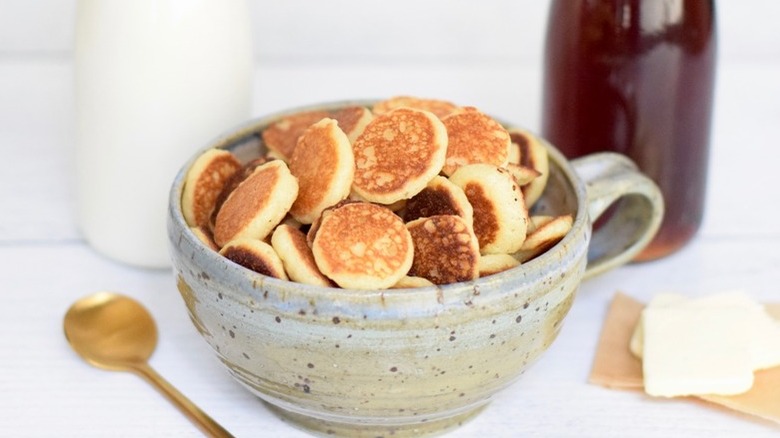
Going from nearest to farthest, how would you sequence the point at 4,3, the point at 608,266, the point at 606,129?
the point at 608,266 → the point at 606,129 → the point at 4,3

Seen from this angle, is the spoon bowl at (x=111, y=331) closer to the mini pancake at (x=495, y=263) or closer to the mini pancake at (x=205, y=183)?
the mini pancake at (x=205, y=183)

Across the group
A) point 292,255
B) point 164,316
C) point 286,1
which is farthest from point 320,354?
point 286,1

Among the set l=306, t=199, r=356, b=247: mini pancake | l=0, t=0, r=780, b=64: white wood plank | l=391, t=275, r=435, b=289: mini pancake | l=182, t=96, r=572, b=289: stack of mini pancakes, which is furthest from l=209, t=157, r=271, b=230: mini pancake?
l=0, t=0, r=780, b=64: white wood plank

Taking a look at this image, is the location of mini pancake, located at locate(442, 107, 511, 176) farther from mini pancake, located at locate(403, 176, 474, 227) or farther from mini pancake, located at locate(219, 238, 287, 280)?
mini pancake, located at locate(219, 238, 287, 280)

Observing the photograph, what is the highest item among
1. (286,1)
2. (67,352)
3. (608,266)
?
(286,1)

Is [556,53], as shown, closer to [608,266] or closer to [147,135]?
[608,266]

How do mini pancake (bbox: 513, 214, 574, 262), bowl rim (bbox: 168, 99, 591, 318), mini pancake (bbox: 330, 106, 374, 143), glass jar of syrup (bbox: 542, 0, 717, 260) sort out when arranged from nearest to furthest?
bowl rim (bbox: 168, 99, 591, 318)
mini pancake (bbox: 513, 214, 574, 262)
mini pancake (bbox: 330, 106, 374, 143)
glass jar of syrup (bbox: 542, 0, 717, 260)

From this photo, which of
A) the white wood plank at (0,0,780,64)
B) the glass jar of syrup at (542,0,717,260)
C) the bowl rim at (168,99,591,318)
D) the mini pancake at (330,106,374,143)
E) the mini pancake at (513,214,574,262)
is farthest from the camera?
the white wood plank at (0,0,780,64)
